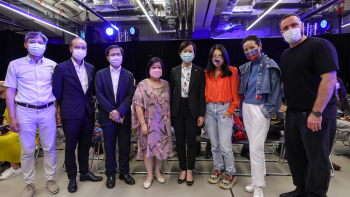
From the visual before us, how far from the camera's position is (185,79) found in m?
2.44

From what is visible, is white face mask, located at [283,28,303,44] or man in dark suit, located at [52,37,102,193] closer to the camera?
white face mask, located at [283,28,303,44]

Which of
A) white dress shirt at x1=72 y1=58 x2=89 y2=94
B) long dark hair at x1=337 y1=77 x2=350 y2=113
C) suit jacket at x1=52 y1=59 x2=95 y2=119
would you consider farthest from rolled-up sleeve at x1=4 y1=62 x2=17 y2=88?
long dark hair at x1=337 y1=77 x2=350 y2=113

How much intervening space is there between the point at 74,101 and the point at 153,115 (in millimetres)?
907

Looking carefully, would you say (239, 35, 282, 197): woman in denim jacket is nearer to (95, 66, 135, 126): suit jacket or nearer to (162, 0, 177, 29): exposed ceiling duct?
(95, 66, 135, 126): suit jacket

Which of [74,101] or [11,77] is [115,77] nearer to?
[74,101]

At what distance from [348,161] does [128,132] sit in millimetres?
3458

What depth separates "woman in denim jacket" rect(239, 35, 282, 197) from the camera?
2062mm

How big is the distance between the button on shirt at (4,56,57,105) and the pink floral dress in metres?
1.01

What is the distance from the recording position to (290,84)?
192cm

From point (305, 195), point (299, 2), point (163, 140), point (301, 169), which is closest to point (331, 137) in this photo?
point (301, 169)

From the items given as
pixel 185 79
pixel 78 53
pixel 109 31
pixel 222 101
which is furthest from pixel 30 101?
pixel 109 31

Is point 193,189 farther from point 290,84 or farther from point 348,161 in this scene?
point 348,161

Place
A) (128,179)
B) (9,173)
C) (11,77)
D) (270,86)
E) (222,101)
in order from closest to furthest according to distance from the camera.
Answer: (270,86) < (11,77) < (222,101) < (128,179) < (9,173)

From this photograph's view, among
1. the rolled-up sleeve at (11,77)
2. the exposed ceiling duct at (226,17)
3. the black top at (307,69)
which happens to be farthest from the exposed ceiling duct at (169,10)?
the black top at (307,69)
